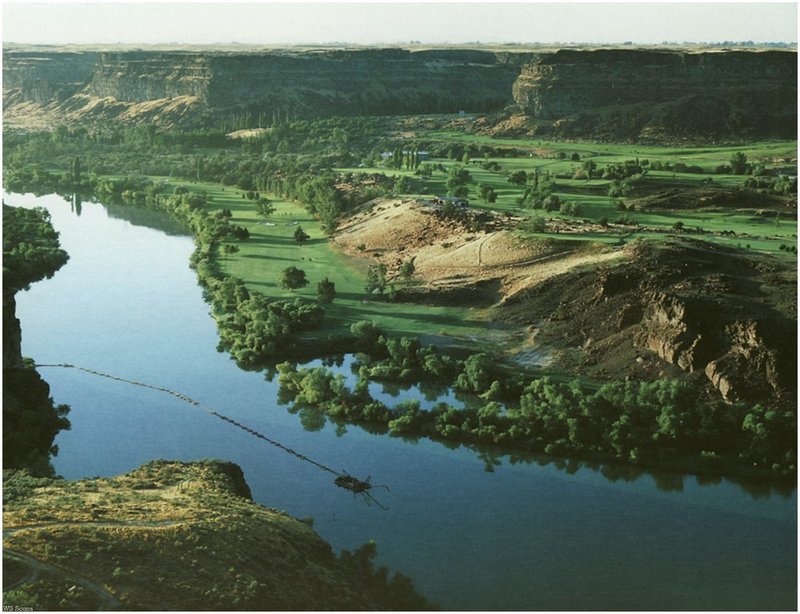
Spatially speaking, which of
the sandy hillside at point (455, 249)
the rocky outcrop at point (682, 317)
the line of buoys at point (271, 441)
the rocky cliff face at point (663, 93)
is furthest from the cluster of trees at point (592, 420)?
the rocky cliff face at point (663, 93)

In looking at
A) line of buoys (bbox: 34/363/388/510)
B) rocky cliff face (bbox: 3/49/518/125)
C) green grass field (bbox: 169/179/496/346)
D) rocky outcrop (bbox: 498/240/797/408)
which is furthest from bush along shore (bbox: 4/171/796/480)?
rocky cliff face (bbox: 3/49/518/125)

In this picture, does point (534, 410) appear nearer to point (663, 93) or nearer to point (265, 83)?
point (663, 93)

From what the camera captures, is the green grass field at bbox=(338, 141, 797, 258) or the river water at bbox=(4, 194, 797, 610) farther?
the green grass field at bbox=(338, 141, 797, 258)

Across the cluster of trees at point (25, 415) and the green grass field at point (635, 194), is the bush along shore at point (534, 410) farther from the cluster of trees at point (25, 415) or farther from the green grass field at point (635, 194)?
the green grass field at point (635, 194)

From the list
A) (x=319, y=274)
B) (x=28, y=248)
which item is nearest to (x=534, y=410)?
(x=319, y=274)

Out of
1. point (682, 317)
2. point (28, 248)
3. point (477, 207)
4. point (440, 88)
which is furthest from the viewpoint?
point (440, 88)

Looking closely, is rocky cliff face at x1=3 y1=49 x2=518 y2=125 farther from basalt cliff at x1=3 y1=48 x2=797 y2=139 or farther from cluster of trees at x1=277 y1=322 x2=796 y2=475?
cluster of trees at x1=277 y1=322 x2=796 y2=475
